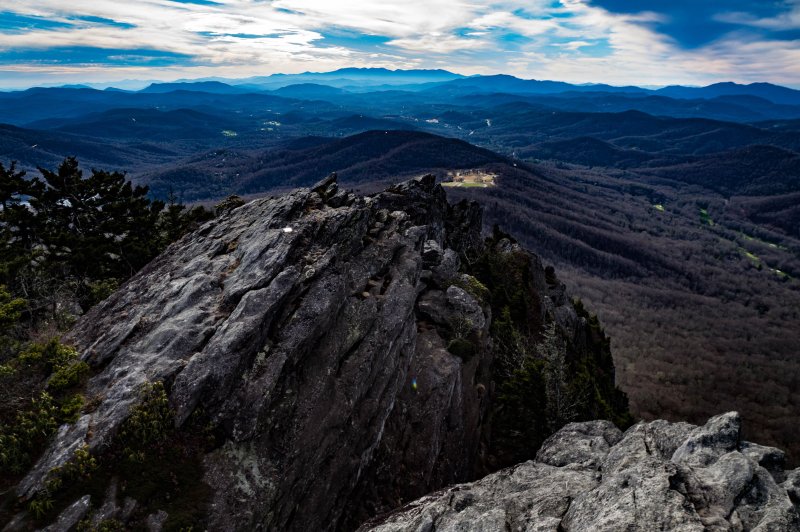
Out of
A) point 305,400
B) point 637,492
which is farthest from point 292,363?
point 637,492

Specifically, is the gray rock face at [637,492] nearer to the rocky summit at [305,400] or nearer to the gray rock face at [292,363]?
the rocky summit at [305,400]

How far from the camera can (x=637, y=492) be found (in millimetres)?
16406

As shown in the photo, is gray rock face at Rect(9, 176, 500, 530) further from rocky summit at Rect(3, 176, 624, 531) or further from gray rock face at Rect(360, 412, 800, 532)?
gray rock face at Rect(360, 412, 800, 532)

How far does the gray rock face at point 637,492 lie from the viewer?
1532cm

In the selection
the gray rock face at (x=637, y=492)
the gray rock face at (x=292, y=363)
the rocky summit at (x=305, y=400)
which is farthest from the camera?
the gray rock face at (x=292, y=363)

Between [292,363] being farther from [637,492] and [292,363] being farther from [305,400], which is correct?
[637,492]

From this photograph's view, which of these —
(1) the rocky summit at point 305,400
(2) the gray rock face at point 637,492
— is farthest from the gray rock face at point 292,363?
(2) the gray rock face at point 637,492

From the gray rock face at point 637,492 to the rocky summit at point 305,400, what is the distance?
0.57ft

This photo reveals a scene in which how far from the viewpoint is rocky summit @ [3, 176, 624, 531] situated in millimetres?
17844

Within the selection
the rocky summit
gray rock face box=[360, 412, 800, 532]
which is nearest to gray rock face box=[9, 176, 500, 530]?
the rocky summit

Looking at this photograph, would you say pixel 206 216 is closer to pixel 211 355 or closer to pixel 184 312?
A: pixel 184 312

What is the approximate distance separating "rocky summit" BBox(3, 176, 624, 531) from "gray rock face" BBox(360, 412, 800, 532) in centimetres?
17

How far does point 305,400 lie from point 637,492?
16.5m

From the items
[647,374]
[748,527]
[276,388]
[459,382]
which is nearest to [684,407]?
[647,374]
